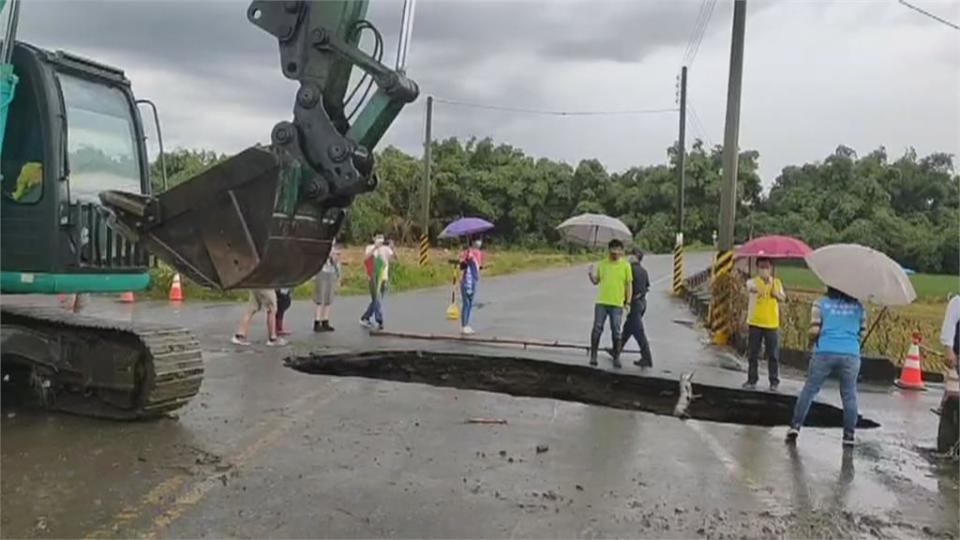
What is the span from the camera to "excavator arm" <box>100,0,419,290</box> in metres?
5.03

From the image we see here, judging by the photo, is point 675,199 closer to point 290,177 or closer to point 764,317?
point 764,317

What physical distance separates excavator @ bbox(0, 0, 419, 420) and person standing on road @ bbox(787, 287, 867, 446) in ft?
15.7

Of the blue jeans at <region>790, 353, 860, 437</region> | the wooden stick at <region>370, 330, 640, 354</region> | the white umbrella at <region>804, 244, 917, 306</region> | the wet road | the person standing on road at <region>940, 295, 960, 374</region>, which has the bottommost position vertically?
the wet road

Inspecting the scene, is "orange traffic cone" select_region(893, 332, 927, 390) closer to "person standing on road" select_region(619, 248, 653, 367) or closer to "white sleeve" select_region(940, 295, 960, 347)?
"person standing on road" select_region(619, 248, 653, 367)

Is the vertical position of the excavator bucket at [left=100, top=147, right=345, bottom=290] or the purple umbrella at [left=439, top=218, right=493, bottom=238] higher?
the purple umbrella at [left=439, top=218, right=493, bottom=238]

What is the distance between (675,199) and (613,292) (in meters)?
47.3

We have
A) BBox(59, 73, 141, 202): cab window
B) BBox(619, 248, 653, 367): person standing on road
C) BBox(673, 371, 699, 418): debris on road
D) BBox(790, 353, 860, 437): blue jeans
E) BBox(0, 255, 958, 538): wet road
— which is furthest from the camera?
BBox(619, 248, 653, 367): person standing on road

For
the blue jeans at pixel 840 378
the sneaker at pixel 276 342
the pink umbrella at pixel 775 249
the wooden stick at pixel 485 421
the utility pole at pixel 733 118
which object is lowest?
the wooden stick at pixel 485 421

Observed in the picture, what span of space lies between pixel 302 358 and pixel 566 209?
51802 millimetres

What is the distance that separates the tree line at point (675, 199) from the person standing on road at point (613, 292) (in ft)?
104

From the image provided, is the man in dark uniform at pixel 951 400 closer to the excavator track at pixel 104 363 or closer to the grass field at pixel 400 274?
the grass field at pixel 400 274

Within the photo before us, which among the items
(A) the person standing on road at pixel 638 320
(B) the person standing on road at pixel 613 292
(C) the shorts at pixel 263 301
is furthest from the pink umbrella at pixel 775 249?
(C) the shorts at pixel 263 301

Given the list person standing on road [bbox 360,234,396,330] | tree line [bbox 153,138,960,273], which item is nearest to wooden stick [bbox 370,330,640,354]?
person standing on road [bbox 360,234,396,330]

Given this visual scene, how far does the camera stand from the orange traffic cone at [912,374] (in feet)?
39.9
